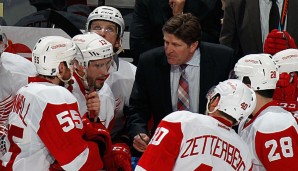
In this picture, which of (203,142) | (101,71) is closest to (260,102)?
(203,142)

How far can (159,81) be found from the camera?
4598 mm

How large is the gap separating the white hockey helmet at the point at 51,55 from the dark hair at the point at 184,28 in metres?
0.87

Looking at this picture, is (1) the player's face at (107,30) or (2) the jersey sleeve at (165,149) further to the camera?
(1) the player's face at (107,30)

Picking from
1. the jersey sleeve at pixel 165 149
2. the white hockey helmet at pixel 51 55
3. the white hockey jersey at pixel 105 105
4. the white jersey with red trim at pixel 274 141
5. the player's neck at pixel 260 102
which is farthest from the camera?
the white hockey jersey at pixel 105 105

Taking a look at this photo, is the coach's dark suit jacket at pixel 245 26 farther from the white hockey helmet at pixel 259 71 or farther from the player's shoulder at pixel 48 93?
the player's shoulder at pixel 48 93

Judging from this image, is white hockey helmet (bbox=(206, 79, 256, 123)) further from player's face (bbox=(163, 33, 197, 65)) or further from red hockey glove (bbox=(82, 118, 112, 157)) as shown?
player's face (bbox=(163, 33, 197, 65))

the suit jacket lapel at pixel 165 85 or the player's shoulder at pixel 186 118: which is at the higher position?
the player's shoulder at pixel 186 118

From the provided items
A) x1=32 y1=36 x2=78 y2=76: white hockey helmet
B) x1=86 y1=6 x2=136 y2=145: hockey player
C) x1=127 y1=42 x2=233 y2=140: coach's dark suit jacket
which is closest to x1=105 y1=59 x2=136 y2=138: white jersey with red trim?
x1=86 y1=6 x2=136 y2=145: hockey player

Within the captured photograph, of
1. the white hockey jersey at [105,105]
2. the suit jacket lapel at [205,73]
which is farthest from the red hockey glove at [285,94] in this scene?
the white hockey jersey at [105,105]

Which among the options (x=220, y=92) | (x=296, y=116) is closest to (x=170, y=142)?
(x=220, y=92)

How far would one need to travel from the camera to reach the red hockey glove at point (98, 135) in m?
3.79

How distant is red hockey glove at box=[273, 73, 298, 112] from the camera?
3840 mm

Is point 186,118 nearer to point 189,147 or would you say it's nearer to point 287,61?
point 189,147

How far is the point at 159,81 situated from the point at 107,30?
2.03 ft
